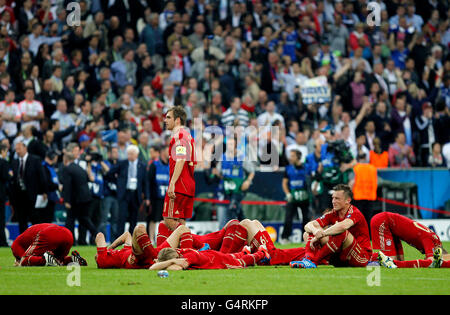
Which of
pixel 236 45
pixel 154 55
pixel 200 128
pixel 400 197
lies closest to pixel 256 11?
pixel 236 45

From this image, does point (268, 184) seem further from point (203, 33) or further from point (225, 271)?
point (225, 271)

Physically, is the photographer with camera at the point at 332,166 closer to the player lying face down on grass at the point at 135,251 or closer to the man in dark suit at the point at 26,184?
the man in dark suit at the point at 26,184

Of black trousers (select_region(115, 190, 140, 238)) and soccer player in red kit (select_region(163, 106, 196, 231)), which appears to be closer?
soccer player in red kit (select_region(163, 106, 196, 231))

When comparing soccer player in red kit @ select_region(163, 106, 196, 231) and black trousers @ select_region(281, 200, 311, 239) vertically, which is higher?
soccer player in red kit @ select_region(163, 106, 196, 231)

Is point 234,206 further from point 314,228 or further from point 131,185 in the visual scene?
point 314,228

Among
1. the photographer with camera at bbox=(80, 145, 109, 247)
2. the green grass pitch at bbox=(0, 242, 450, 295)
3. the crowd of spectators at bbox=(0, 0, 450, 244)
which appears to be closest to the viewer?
the green grass pitch at bbox=(0, 242, 450, 295)

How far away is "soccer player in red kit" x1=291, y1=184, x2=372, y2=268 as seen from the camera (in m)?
11.9

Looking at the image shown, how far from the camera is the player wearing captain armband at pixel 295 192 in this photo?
66.7 ft

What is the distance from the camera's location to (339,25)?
89.5 feet

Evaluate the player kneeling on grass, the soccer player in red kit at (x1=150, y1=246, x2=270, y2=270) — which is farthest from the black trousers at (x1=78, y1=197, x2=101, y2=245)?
the player kneeling on grass

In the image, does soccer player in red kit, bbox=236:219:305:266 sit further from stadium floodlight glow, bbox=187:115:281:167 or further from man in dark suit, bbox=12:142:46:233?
man in dark suit, bbox=12:142:46:233

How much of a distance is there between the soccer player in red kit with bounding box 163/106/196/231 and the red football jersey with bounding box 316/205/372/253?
2.09m

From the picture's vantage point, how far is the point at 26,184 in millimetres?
19203

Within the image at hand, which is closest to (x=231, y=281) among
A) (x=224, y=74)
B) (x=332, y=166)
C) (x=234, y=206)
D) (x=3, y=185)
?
(x=332, y=166)
